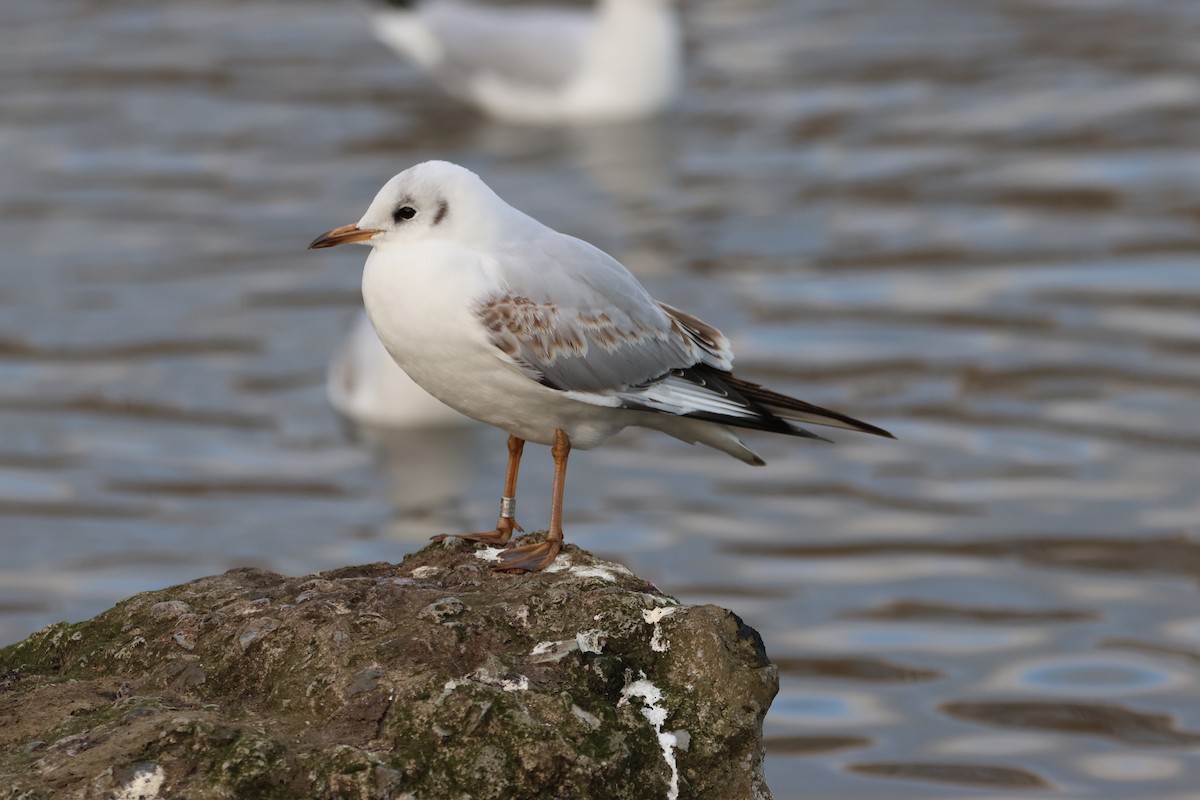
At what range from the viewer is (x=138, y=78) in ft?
56.6

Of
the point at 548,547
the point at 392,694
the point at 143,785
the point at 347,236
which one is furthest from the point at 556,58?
the point at 143,785

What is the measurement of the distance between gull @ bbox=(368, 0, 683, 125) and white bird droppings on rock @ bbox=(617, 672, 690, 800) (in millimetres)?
11937

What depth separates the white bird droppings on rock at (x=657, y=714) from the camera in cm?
440

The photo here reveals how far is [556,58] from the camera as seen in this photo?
16.2 meters

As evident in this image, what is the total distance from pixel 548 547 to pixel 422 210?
0.91 m

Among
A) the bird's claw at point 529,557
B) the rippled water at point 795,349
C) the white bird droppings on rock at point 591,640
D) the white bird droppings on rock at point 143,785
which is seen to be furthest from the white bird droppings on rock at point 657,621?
→ the rippled water at point 795,349

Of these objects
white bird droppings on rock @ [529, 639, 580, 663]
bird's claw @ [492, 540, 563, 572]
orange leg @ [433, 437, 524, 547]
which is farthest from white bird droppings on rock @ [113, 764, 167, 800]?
orange leg @ [433, 437, 524, 547]

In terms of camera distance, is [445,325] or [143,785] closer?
[143,785]

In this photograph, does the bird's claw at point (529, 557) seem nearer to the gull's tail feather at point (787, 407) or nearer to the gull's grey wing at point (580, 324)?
the gull's grey wing at point (580, 324)

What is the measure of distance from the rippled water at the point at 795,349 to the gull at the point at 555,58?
27cm

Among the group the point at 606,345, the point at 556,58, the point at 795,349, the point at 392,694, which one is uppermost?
the point at 556,58

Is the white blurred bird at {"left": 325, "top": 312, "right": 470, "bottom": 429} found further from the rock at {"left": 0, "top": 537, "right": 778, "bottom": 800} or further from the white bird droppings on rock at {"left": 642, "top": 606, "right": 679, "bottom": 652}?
the white bird droppings on rock at {"left": 642, "top": 606, "right": 679, "bottom": 652}

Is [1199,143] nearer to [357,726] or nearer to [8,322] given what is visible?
[8,322]

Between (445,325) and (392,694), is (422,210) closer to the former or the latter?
(445,325)
